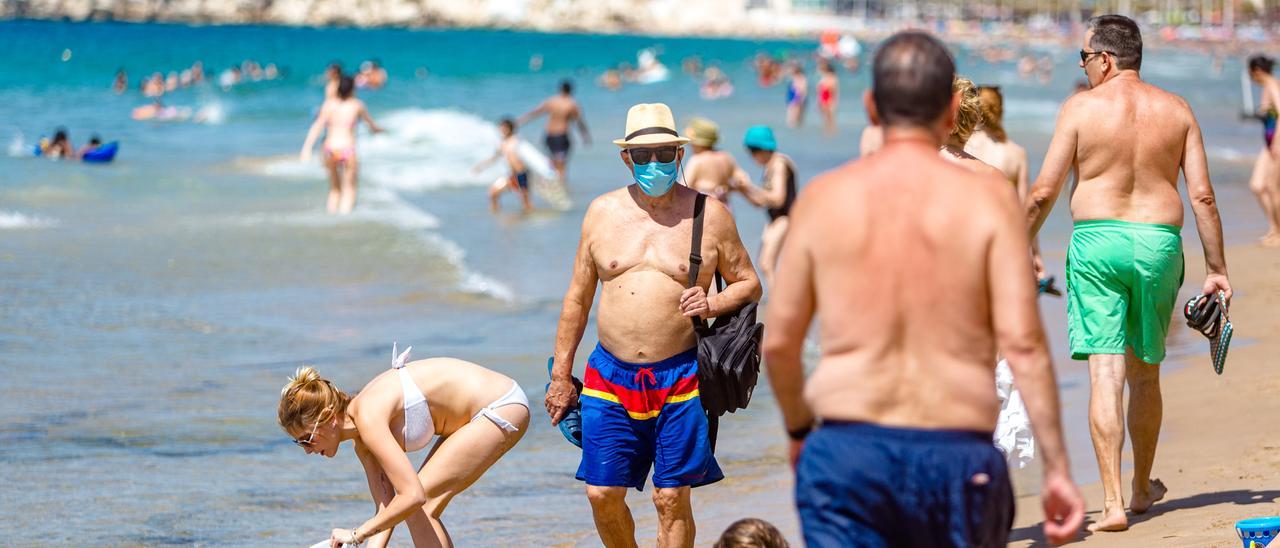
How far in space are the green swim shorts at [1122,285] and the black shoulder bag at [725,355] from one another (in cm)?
120

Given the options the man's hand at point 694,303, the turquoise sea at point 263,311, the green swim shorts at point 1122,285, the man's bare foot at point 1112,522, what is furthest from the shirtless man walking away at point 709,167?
the man's hand at point 694,303

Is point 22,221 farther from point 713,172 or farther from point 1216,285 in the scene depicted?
point 1216,285

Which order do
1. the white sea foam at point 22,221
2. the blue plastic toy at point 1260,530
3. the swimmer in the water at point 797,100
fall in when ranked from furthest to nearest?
the swimmer in the water at point 797,100 < the white sea foam at point 22,221 < the blue plastic toy at point 1260,530

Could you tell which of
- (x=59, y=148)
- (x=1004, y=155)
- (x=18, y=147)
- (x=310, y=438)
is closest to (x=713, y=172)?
(x=1004, y=155)

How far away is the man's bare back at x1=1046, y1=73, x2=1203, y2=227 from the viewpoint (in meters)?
5.11

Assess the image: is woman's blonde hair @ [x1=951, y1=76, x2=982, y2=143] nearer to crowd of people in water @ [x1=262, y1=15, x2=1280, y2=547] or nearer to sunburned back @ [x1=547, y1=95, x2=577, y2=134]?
crowd of people in water @ [x1=262, y1=15, x2=1280, y2=547]

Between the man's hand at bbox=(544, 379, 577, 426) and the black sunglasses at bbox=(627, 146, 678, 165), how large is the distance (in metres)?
0.75

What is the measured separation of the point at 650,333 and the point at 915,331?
6.50ft

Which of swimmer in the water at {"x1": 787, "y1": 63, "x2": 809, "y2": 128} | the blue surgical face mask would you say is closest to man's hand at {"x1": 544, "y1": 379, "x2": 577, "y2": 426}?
the blue surgical face mask

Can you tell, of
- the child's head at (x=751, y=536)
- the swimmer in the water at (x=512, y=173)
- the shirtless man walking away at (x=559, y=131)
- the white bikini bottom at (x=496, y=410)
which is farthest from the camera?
the shirtless man walking away at (x=559, y=131)

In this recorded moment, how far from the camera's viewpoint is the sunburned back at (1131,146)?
5.11 m

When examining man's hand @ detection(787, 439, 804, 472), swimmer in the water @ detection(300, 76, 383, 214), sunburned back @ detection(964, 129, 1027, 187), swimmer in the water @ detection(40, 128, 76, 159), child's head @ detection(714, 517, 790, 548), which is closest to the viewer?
man's hand @ detection(787, 439, 804, 472)

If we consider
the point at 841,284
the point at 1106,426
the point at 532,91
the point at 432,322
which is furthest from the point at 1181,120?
the point at 532,91

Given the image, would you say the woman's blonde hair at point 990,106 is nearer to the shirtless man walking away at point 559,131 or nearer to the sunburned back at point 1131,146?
the sunburned back at point 1131,146
